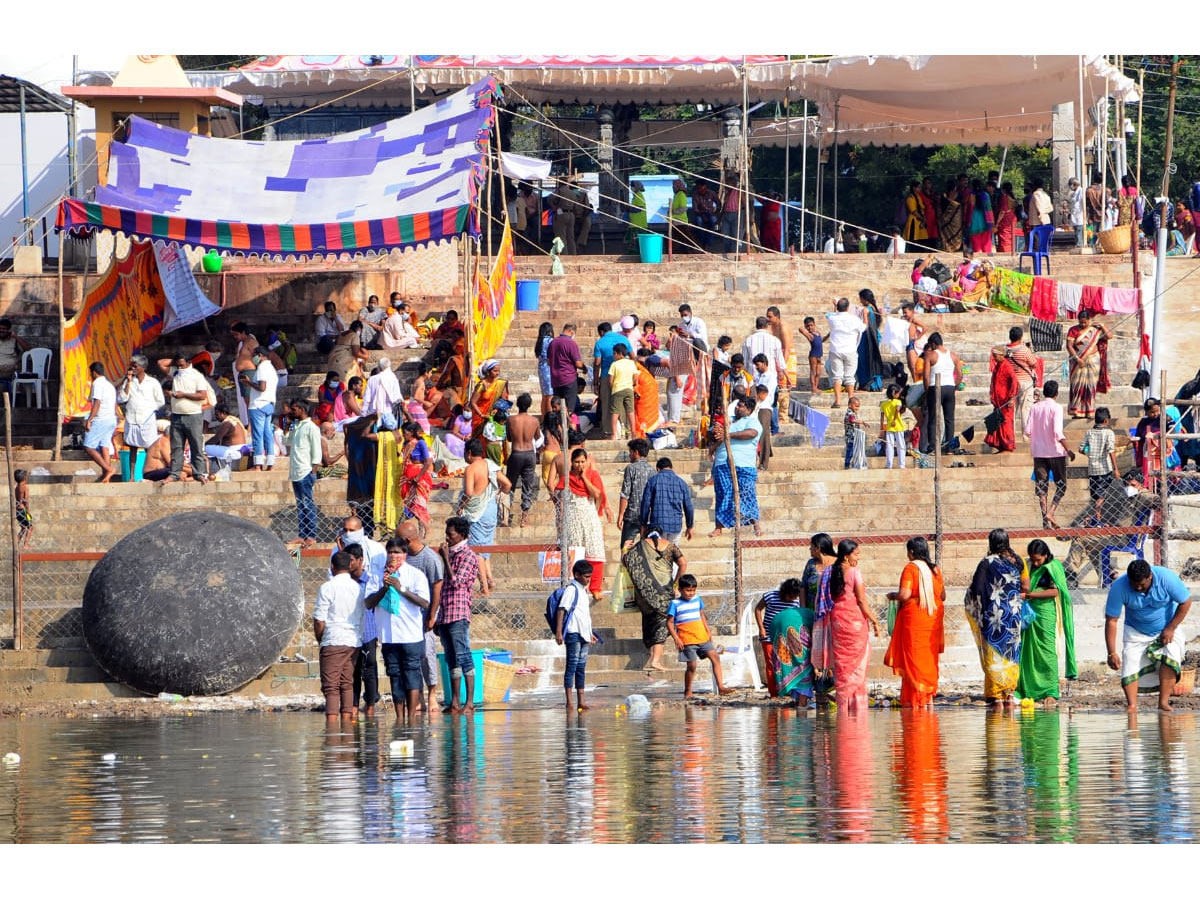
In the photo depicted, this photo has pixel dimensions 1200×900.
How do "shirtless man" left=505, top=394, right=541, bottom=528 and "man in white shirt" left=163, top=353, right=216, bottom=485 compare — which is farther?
"man in white shirt" left=163, top=353, right=216, bottom=485

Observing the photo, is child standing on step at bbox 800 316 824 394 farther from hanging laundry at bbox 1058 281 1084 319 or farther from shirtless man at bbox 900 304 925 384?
hanging laundry at bbox 1058 281 1084 319

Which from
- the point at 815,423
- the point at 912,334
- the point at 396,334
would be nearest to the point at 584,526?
the point at 815,423

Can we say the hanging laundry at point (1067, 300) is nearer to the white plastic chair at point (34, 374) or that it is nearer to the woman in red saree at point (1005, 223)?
the woman in red saree at point (1005, 223)

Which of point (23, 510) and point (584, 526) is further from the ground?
point (23, 510)

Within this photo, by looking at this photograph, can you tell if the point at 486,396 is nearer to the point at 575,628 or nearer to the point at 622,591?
the point at 622,591

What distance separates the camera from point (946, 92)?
109 feet

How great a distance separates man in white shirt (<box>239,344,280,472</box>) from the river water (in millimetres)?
7480

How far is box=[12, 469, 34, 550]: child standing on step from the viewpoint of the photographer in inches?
707

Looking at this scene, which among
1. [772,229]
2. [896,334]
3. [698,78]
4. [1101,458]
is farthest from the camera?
[698,78]

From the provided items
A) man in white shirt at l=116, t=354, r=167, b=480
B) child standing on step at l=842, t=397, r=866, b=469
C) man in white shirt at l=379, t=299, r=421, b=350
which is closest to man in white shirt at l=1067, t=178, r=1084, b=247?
child standing on step at l=842, t=397, r=866, b=469

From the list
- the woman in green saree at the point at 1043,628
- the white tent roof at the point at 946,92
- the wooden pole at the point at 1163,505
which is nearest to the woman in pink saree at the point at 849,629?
the woman in green saree at the point at 1043,628

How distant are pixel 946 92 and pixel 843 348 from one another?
12.9m

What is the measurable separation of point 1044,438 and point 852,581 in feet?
19.1

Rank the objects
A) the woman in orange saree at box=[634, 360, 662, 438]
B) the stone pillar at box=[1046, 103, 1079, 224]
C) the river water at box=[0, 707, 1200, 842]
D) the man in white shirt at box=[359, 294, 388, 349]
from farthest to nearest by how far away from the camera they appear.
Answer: the stone pillar at box=[1046, 103, 1079, 224] → the man in white shirt at box=[359, 294, 388, 349] → the woman in orange saree at box=[634, 360, 662, 438] → the river water at box=[0, 707, 1200, 842]
